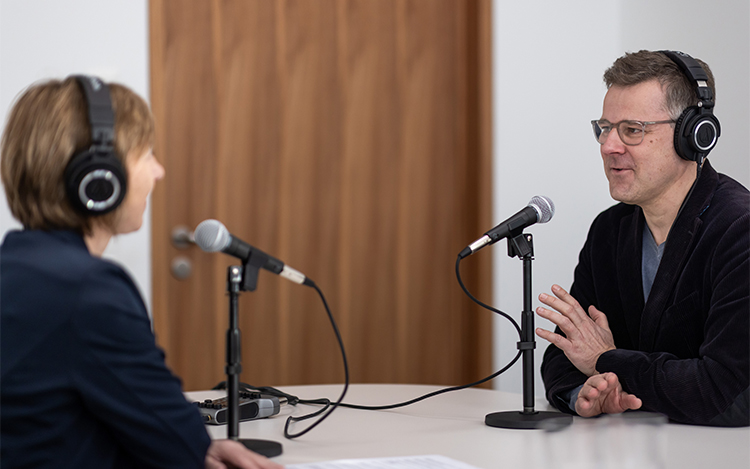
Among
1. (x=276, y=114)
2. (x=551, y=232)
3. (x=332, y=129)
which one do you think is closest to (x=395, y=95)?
(x=332, y=129)

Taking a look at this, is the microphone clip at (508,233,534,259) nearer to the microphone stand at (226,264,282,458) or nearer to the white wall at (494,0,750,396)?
the microphone stand at (226,264,282,458)

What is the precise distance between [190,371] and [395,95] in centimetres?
118

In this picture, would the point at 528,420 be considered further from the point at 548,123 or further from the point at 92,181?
the point at 548,123

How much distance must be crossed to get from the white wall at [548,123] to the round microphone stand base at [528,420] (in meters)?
1.23

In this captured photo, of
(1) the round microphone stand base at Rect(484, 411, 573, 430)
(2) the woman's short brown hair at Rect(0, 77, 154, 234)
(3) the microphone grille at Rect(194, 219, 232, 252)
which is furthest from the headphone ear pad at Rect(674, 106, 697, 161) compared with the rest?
(2) the woman's short brown hair at Rect(0, 77, 154, 234)

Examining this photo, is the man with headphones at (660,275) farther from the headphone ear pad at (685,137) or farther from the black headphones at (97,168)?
the black headphones at (97,168)

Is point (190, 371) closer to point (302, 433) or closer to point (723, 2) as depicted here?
point (302, 433)

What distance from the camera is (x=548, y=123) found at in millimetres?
2639

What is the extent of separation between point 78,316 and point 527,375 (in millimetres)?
854

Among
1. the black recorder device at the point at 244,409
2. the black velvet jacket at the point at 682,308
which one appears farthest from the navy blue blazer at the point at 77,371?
the black velvet jacket at the point at 682,308

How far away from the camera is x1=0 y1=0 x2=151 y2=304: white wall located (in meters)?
2.10

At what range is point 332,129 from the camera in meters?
2.47

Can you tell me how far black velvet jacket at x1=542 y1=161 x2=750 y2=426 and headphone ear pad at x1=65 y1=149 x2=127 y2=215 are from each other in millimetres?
1003

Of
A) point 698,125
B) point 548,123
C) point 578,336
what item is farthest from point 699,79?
point 548,123
